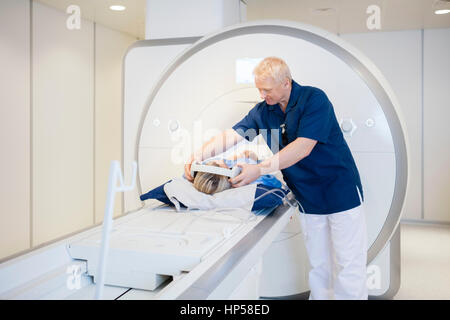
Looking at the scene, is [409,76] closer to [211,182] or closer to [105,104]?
[105,104]

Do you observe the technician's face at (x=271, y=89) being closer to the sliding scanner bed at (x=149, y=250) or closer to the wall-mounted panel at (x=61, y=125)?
the sliding scanner bed at (x=149, y=250)

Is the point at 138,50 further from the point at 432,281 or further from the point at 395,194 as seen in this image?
the point at 432,281

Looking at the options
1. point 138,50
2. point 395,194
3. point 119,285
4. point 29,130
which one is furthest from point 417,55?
point 119,285

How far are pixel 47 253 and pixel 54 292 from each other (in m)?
0.13

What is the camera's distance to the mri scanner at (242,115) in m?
1.47

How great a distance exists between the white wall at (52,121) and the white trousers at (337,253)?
2.06 meters

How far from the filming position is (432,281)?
246cm

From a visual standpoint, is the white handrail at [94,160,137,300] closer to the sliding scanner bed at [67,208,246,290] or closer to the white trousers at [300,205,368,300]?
the sliding scanner bed at [67,208,246,290]

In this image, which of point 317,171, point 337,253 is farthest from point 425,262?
point 317,171

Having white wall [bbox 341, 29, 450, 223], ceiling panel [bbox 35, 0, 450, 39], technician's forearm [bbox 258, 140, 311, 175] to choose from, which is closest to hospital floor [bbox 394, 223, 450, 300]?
white wall [bbox 341, 29, 450, 223]

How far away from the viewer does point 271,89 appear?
5.33 ft

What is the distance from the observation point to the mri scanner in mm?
1475

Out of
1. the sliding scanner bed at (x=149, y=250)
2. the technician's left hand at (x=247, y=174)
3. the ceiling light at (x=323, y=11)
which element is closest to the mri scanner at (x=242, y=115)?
the sliding scanner bed at (x=149, y=250)

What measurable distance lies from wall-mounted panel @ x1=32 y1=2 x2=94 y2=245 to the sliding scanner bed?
81.5 inches
